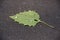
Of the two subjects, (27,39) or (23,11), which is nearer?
(27,39)

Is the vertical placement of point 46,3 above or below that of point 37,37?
above

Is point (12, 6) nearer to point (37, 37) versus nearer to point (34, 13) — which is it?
point (34, 13)

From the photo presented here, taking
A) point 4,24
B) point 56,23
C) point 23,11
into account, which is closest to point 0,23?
point 4,24
